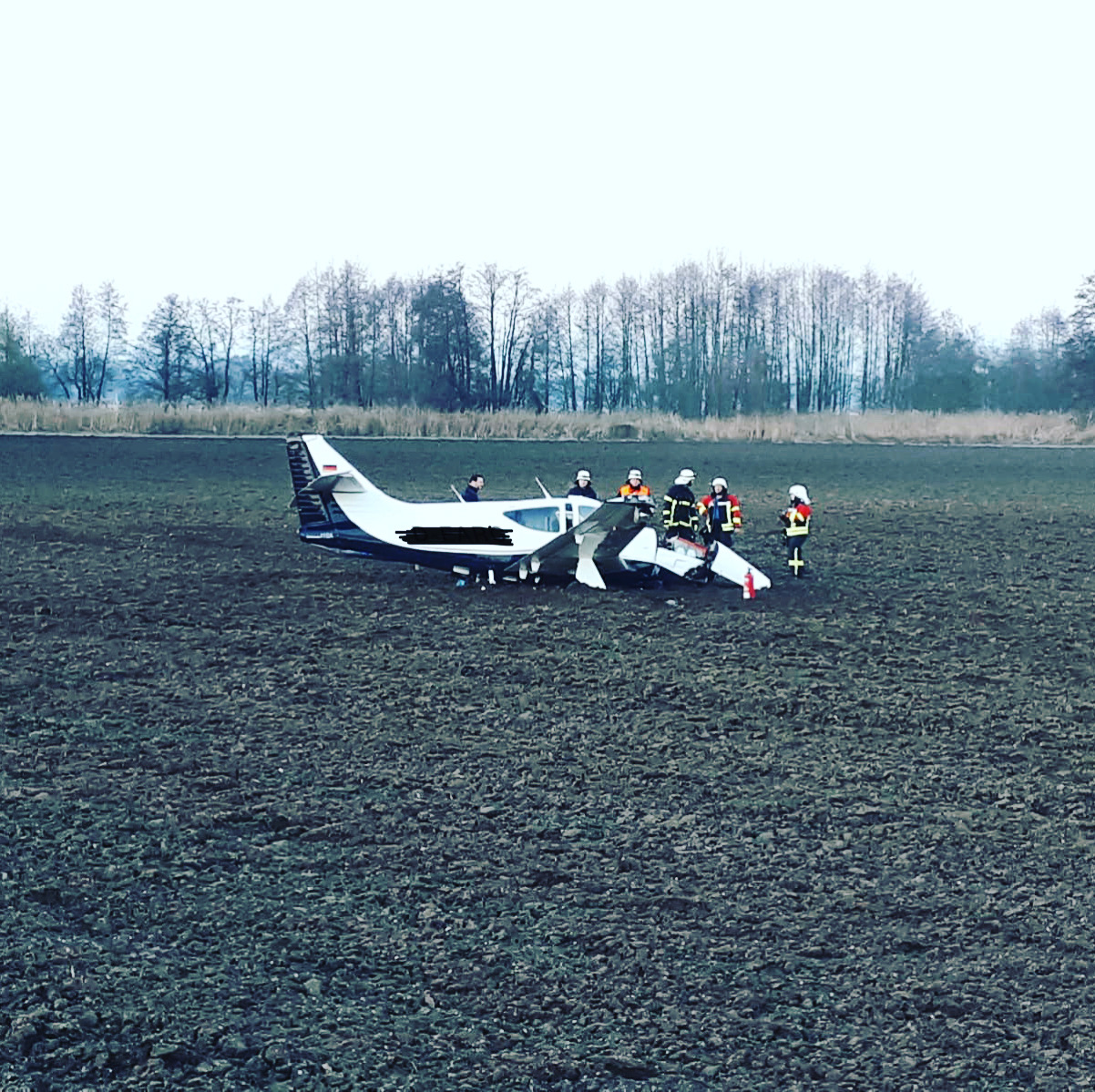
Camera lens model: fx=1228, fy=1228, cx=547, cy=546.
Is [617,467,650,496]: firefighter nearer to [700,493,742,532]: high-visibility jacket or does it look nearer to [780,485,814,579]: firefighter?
[700,493,742,532]: high-visibility jacket

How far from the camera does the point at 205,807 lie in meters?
7.53

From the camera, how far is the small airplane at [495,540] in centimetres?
1599

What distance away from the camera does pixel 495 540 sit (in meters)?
16.1

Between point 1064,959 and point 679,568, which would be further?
point 679,568

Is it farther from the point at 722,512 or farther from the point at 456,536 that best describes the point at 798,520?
the point at 456,536

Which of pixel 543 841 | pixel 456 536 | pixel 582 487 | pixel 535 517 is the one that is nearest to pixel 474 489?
pixel 582 487

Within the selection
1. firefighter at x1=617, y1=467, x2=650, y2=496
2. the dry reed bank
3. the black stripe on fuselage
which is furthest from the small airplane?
the dry reed bank

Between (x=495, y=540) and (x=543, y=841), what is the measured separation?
30.3ft

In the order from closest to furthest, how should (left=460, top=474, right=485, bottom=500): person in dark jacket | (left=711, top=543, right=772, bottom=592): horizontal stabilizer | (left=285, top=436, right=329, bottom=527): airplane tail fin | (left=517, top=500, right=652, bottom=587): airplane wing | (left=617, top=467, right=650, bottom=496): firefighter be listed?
(left=517, top=500, right=652, bottom=587): airplane wing < (left=711, top=543, right=772, bottom=592): horizontal stabilizer < (left=285, top=436, right=329, bottom=527): airplane tail fin < (left=617, top=467, right=650, bottom=496): firefighter < (left=460, top=474, right=485, bottom=500): person in dark jacket

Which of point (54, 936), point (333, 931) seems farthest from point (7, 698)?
point (333, 931)

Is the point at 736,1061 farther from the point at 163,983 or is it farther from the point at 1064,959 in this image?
the point at 163,983

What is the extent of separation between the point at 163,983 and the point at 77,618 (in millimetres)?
9016

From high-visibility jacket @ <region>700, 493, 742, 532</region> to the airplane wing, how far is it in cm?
124

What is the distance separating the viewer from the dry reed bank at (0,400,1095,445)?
53.6 metres
